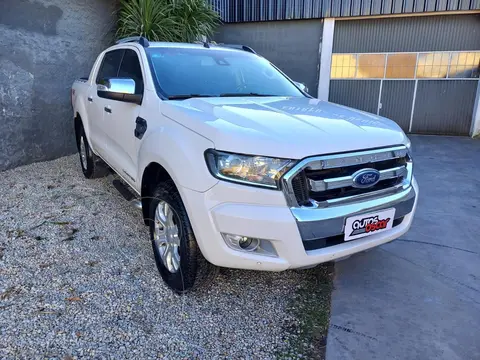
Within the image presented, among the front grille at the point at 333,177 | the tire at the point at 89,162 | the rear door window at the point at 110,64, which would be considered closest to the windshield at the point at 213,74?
the rear door window at the point at 110,64

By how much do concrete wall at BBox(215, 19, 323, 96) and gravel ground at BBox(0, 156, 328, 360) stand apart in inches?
337

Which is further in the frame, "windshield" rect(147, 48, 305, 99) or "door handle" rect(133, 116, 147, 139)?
"windshield" rect(147, 48, 305, 99)

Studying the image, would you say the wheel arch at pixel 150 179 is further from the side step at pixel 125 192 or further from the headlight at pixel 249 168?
the headlight at pixel 249 168

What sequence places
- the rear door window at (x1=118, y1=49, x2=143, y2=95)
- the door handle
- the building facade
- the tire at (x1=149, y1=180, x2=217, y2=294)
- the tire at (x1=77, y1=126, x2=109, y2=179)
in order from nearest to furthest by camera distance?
1. the tire at (x1=149, y1=180, x2=217, y2=294)
2. the door handle
3. the rear door window at (x1=118, y1=49, x2=143, y2=95)
4. the tire at (x1=77, y1=126, x2=109, y2=179)
5. the building facade

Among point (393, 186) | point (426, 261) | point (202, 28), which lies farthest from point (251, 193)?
point (202, 28)

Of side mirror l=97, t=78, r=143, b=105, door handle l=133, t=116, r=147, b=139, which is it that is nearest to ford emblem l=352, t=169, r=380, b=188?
door handle l=133, t=116, r=147, b=139

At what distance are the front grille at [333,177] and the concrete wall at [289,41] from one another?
907 centimetres

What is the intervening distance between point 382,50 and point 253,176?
9.88 meters

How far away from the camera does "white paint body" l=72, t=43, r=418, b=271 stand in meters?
1.95

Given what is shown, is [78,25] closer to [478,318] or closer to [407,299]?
[407,299]

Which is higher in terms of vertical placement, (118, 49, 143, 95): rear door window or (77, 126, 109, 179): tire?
(118, 49, 143, 95): rear door window

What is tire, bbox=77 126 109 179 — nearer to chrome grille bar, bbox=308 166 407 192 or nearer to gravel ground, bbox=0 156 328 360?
gravel ground, bbox=0 156 328 360

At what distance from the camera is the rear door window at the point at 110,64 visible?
388 cm

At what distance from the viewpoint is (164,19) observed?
704 cm
